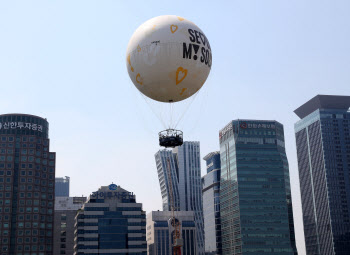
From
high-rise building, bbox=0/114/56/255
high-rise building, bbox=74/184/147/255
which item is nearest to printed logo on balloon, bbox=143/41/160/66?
high-rise building, bbox=0/114/56/255

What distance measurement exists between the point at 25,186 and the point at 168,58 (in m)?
153

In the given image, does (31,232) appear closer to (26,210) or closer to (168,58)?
(26,210)

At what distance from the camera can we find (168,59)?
45438 millimetres

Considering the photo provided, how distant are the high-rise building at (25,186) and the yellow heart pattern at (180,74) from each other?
14665 centimetres

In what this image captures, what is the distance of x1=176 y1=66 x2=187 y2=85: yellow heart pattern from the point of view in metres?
45.9

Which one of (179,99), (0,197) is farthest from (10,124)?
(179,99)

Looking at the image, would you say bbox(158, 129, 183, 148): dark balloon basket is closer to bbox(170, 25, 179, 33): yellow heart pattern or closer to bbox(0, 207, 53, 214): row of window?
bbox(170, 25, 179, 33): yellow heart pattern

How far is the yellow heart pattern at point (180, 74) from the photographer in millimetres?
45875

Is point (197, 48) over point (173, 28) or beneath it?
beneath

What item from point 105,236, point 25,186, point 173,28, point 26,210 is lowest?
point 105,236

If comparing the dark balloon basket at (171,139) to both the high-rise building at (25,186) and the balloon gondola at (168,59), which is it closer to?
the balloon gondola at (168,59)

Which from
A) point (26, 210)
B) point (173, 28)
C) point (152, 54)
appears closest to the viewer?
point (152, 54)

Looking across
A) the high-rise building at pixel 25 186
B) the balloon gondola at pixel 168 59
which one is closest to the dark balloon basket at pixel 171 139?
the balloon gondola at pixel 168 59

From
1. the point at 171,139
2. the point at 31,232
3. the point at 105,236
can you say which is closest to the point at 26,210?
the point at 31,232
